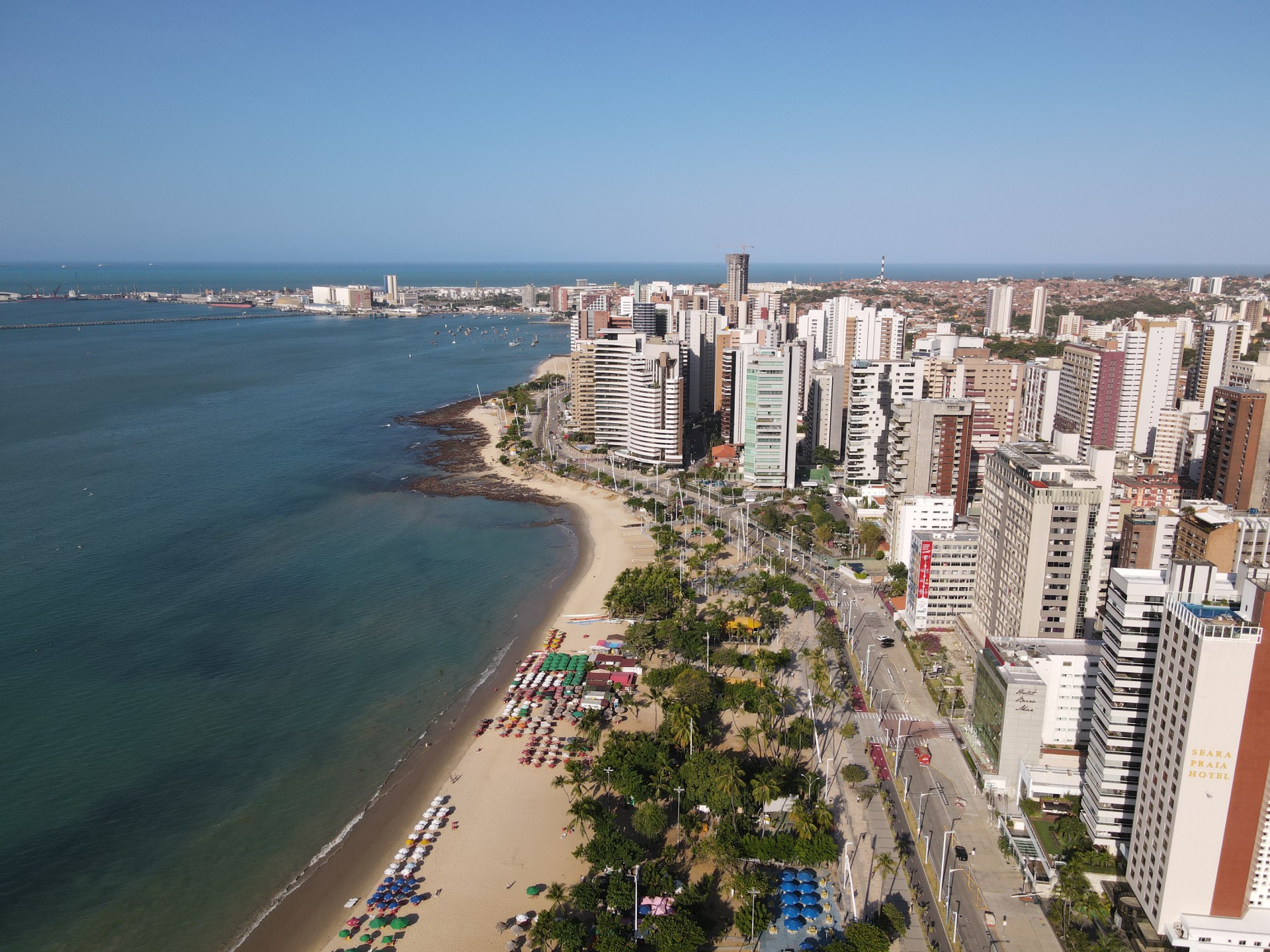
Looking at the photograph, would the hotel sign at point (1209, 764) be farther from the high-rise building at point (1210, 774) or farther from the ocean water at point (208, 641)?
the ocean water at point (208, 641)

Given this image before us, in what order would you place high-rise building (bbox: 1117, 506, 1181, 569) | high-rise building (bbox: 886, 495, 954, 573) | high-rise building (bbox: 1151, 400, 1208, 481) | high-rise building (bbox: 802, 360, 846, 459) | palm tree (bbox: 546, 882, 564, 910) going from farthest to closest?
high-rise building (bbox: 802, 360, 846, 459), high-rise building (bbox: 1151, 400, 1208, 481), high-rise building (bbox: 886, 495, 954, 573), high-rise building (bbox: 1117, 506, 1181, 569), palm tree (bbox: 546, 882, 564, 910)

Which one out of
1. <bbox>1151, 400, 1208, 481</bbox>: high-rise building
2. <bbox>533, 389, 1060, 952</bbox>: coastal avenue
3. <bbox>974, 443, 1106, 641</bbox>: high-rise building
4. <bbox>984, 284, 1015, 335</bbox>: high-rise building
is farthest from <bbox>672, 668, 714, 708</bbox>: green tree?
<bbox>984, 284, 1015, 335</bbox>: high-rise building

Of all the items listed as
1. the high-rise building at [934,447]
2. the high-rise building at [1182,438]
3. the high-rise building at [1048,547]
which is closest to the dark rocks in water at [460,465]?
the high-rise building at [934,447]

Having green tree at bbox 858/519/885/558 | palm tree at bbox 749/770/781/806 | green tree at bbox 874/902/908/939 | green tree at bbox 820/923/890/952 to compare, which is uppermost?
green tree at bbox 858/519/885/558

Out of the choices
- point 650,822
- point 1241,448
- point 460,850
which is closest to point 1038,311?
point 1241,448

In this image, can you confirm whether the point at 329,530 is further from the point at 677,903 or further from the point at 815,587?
the point at 677,903

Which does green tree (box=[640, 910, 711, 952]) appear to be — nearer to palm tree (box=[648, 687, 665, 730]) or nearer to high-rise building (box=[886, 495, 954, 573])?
palm tree (box=[648, 687, 665, 730])
